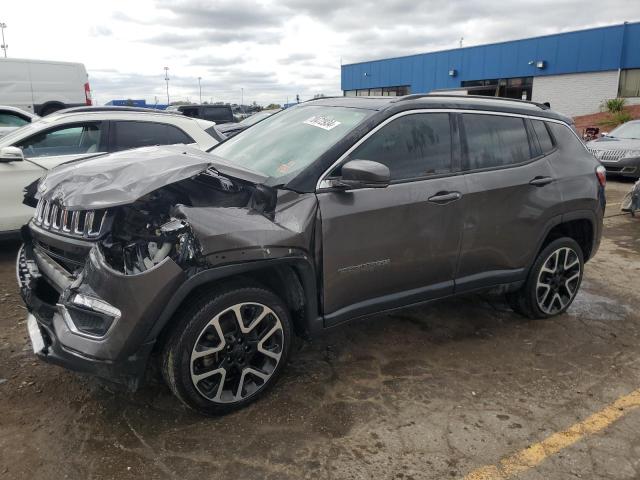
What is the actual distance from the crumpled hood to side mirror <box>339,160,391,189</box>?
50cm

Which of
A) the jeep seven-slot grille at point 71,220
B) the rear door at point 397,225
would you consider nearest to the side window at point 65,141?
the jeep seven-slot grille at point 71,220

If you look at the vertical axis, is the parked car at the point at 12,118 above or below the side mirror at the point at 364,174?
above

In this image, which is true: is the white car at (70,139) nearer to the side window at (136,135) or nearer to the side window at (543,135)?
the side window at (136,135)

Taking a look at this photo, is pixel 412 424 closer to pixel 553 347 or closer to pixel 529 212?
pixel 553 347

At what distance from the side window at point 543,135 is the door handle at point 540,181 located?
0.25 meters


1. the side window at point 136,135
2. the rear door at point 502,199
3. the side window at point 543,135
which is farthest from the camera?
the side window at point 136,135

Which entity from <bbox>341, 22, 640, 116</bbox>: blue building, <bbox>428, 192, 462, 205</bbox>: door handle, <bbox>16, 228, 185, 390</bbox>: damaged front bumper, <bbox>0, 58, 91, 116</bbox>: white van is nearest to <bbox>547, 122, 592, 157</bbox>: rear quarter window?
<bbox>428, 192, 462, 205</bbox>: door handle

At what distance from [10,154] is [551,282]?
17.9ft

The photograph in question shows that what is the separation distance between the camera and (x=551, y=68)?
109 feet

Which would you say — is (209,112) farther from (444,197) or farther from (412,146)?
(444,197)

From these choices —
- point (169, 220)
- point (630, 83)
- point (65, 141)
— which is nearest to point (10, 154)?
point (65, 141)

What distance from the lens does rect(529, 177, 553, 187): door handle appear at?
159 inches

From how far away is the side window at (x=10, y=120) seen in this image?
888 cm

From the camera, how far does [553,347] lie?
4.02 m
